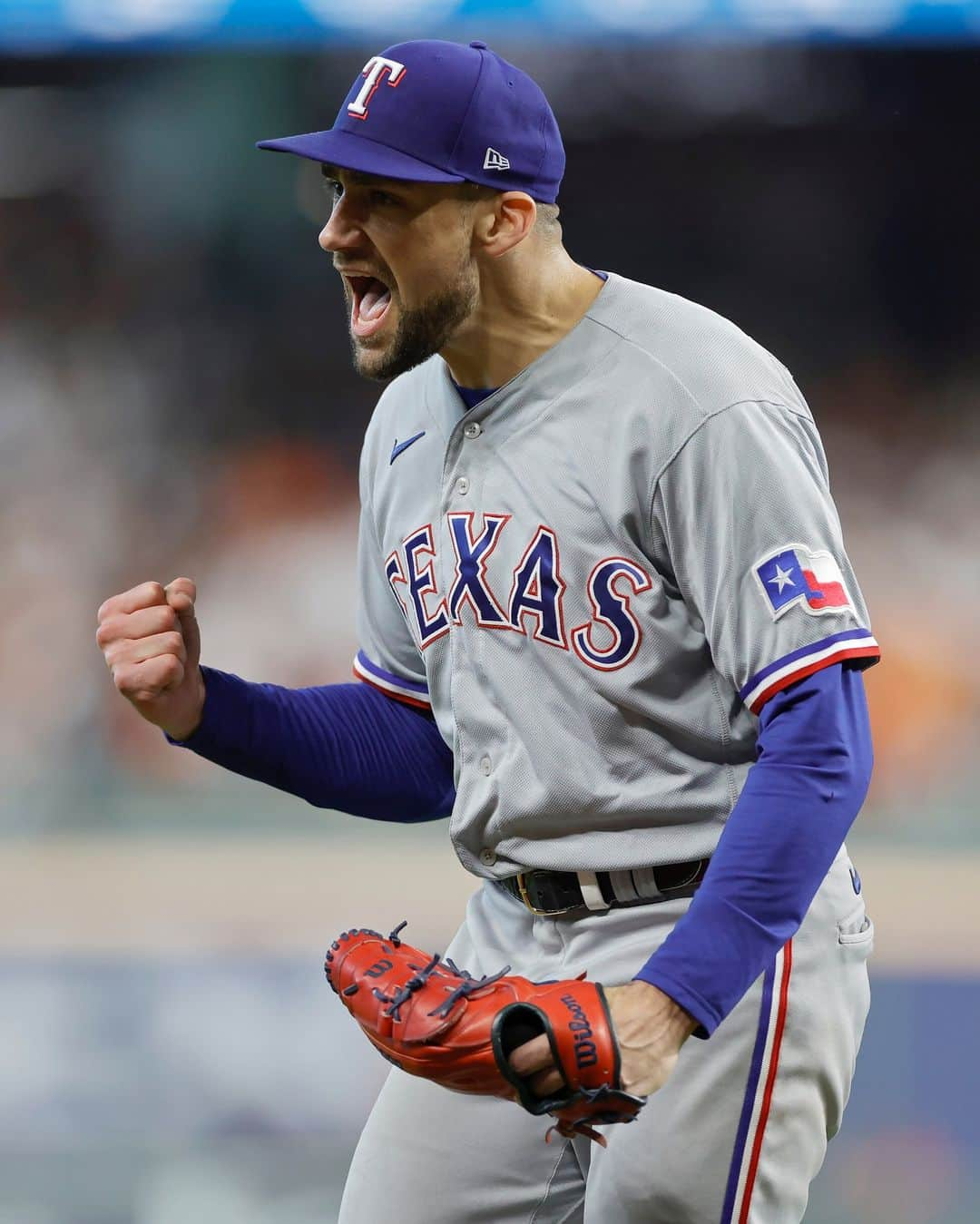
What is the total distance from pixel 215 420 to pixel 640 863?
3.66 m

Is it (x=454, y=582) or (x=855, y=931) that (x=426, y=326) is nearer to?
(x=454, y=582)

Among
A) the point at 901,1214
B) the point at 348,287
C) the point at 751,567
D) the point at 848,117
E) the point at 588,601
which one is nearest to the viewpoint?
the point at 751,567

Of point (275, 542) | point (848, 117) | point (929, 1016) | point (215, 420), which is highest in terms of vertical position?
point (848, 117)

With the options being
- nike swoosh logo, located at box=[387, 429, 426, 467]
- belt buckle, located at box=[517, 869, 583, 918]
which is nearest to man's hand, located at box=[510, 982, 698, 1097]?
belt buckle, located at box=[517, 869, 583, 918]

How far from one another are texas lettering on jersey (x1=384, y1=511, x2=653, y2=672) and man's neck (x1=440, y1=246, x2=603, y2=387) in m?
0.18

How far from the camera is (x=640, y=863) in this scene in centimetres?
168

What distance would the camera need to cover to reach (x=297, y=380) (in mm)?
5074

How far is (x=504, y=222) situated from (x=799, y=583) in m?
0.52

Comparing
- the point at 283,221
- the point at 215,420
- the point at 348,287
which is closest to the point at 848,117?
the point at 283,221

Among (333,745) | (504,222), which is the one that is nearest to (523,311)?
(504,222)

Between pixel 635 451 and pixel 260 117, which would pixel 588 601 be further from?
pixel 260 117

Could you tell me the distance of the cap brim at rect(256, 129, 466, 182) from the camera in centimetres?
163

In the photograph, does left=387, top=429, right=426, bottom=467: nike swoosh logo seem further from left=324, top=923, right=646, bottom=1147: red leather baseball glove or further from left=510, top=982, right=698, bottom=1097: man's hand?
left=510, top=982, right=698, bottom=1097: man's hand

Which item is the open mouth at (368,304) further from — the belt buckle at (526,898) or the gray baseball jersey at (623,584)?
the belt buckle at (526,898)
